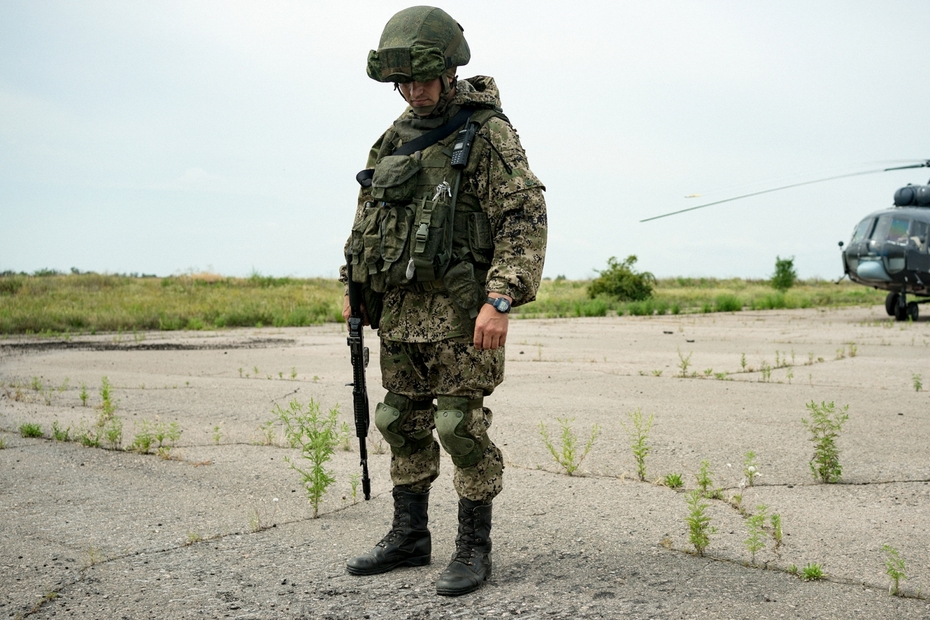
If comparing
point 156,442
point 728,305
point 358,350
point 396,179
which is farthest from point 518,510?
point 728,305

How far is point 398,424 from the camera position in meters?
3.75

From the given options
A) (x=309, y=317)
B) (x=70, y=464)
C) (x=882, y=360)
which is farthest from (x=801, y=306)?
(x=70, y=464)

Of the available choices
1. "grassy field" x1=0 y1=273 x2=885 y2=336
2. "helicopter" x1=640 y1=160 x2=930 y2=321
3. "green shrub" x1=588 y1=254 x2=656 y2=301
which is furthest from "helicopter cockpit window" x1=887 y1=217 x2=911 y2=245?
"green shrub" x1=588 y1=254 x2=656 y2=301

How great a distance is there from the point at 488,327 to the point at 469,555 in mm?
938

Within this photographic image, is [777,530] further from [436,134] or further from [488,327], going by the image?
[436,134]

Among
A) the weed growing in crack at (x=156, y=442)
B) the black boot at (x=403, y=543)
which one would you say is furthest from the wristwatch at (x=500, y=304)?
the weed growing in crack at (x=156, y=442)

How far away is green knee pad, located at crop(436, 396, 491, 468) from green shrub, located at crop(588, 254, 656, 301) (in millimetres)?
29737

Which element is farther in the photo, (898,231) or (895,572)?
(898,231)

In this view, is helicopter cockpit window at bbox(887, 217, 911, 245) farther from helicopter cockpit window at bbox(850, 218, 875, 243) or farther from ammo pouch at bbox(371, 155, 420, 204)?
ammo pouch at bbox(371, 155, 420, 204)

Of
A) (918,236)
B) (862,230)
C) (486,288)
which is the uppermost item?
(862,230)

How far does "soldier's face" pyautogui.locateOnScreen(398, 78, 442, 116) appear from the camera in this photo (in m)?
3.58

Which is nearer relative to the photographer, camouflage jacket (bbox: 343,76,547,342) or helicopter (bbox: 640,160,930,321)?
camouflage jacket (bbox: 343,76,547,342)

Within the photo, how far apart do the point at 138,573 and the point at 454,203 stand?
2054 millimetres

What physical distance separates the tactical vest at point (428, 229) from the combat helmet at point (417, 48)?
28 centimetres
